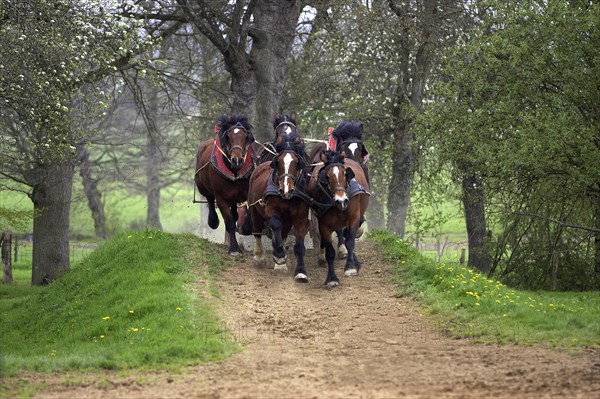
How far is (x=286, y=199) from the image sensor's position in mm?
16797

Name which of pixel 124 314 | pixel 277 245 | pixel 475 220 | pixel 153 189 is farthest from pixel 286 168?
pixel 153 189

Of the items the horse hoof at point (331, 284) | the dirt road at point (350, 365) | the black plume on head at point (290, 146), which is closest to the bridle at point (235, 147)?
the black plume on head at point (290, 146)

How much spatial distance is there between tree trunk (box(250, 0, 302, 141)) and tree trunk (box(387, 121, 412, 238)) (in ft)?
16.0

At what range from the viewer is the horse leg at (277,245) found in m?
17.0

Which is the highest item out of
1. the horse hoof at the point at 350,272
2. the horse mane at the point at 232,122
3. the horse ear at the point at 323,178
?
the horse mane at the point at 232,122

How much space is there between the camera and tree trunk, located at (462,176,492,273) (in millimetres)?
24094

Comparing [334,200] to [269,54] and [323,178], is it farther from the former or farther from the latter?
[269,54]

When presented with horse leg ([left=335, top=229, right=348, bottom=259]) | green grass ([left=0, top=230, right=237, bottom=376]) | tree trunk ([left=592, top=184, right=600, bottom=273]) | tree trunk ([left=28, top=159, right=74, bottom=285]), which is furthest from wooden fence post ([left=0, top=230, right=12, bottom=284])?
tree trunk ([left=592, top=184, right=600, bottom=273])

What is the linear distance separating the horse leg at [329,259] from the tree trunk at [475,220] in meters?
7.43

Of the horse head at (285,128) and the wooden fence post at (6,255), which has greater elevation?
the horse head at (285,128)

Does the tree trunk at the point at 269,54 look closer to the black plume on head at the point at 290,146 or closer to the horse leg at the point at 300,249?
the black plume on head at the point at 290,146

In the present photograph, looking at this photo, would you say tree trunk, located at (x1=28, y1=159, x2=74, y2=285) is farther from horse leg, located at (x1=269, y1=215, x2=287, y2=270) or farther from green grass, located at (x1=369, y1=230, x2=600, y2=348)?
green grass, located at (x1=369, y1=230, x2=600, y2=348)

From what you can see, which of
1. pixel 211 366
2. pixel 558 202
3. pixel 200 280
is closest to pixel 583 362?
pixel 211 366

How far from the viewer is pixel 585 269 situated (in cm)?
2164
